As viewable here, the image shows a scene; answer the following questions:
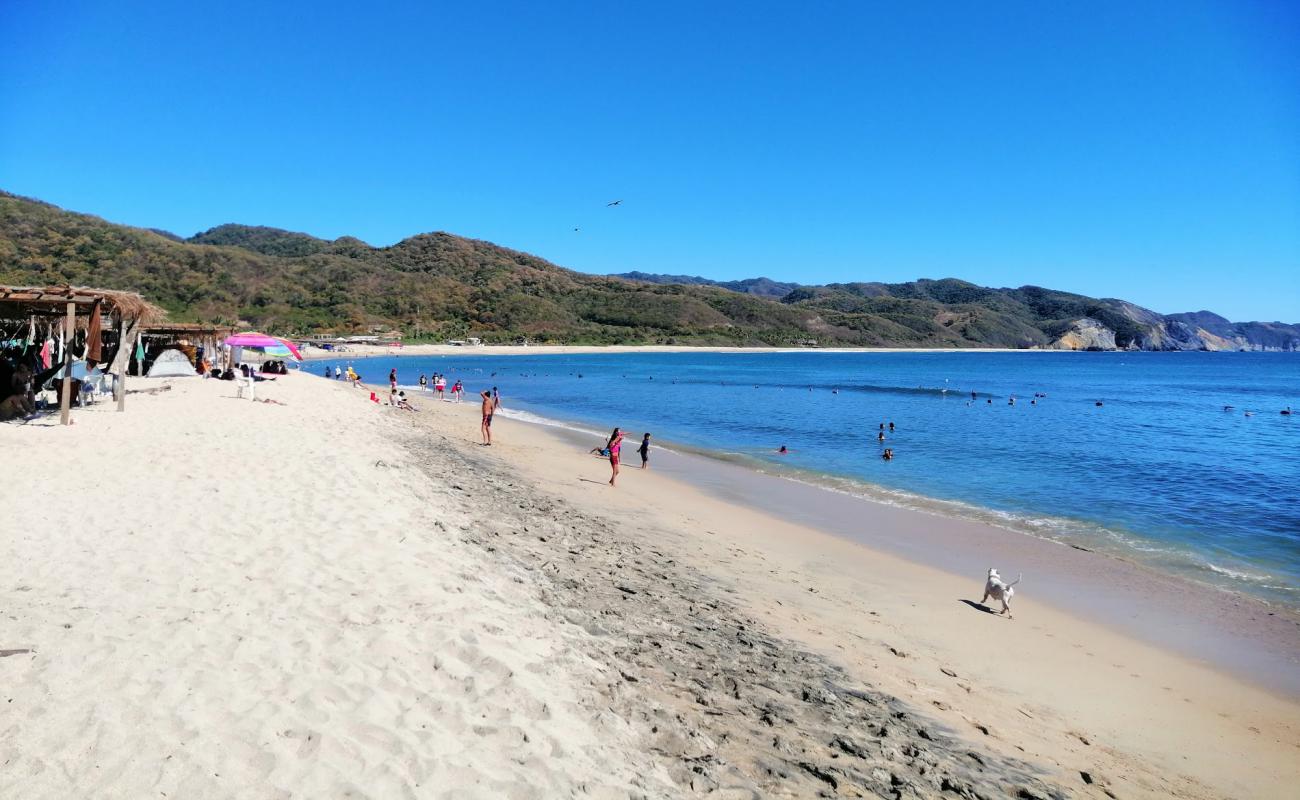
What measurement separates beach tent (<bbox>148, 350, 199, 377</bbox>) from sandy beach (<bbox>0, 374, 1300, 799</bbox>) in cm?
1873

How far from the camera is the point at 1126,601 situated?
8961 millimetres

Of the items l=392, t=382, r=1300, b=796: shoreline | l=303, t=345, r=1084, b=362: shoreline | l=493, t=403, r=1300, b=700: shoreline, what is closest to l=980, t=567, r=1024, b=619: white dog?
l=392, t=382, r=1300, b=796: shoreline

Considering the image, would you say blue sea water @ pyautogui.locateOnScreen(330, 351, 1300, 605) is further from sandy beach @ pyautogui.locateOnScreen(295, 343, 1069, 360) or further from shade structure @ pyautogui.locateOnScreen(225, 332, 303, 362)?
sandy beach @ pyautogui.locateOnScreen(295, 343, 1069, 360)

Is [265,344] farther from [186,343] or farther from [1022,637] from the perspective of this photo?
[1022,637]

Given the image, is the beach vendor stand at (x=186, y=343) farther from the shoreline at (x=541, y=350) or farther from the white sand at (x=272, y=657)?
the shoreline at (x=541, y=350)

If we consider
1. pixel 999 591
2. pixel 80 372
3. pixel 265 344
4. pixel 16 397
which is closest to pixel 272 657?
pixel 999 591

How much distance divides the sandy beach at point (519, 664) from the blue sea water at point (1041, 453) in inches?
149

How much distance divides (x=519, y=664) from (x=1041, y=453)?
22.3 meters

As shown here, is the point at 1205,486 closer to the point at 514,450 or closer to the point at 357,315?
the point at 514,450

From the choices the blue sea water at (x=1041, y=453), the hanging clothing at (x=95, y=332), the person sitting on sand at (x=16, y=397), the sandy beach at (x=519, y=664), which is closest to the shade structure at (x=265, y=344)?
the blue sea water at (x=1041, y=453)

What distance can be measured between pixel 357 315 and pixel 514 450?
9251cm

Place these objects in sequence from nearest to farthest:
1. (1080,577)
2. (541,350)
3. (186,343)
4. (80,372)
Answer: (1080,577), (80,372), (186,343), (541,350)

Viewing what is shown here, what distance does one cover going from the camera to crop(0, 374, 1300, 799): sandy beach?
11.9ft

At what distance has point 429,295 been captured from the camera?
4705 inches
